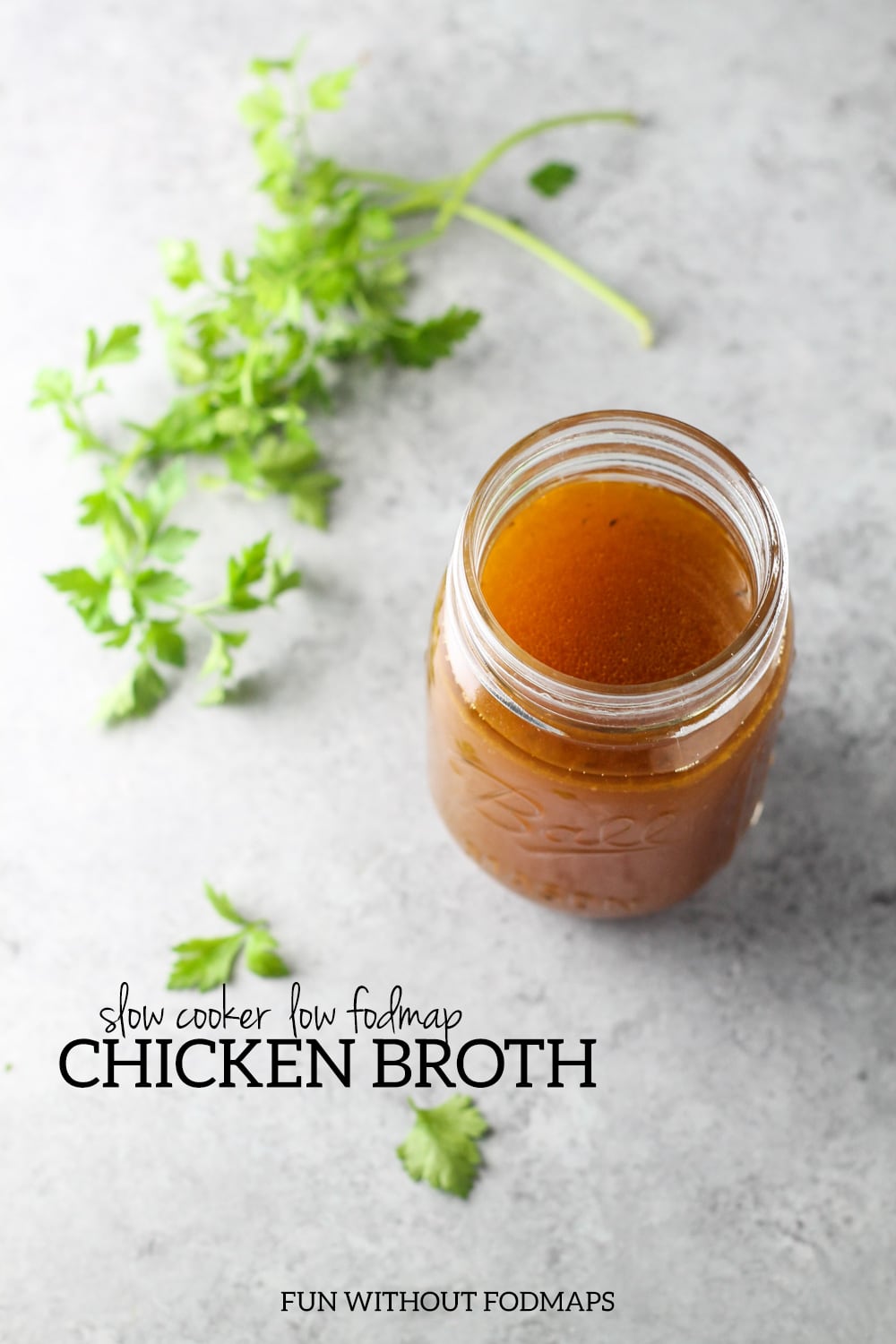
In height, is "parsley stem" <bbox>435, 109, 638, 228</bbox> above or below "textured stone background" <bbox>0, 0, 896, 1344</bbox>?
above

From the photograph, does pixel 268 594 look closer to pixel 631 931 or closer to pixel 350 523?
pixel 350 523

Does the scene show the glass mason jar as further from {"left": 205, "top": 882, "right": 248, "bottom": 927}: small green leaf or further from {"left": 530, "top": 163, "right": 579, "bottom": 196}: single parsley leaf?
{"left": 530, "top": 163, "right": 579, "bottom": 196}: single parsley leaf

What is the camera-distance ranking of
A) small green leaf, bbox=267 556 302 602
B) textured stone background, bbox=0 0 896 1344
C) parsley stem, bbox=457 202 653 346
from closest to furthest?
textured stone background, bbox=0 0 896 1344 < small green leaf, bbox=267 556 302 602 < parsley stem, bbox=457 202 653 346

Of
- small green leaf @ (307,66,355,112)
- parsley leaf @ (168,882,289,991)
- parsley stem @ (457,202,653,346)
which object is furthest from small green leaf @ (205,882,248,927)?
small green leaf @ (307,66,355,112)

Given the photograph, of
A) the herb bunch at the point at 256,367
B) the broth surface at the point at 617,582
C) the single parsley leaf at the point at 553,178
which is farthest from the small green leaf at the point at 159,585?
the single parsley leaf at the point at 553,178

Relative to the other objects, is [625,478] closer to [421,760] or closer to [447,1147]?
[421,760]

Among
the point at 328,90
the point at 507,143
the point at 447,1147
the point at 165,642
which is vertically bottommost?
the point at 447,1147

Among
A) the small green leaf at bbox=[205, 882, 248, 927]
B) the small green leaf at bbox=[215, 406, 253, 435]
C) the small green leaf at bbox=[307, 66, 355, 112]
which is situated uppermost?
the small green leaf at bbox=[307, 66, 355, 112]

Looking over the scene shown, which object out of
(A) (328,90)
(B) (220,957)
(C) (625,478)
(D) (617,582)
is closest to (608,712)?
(D) (617,582)
